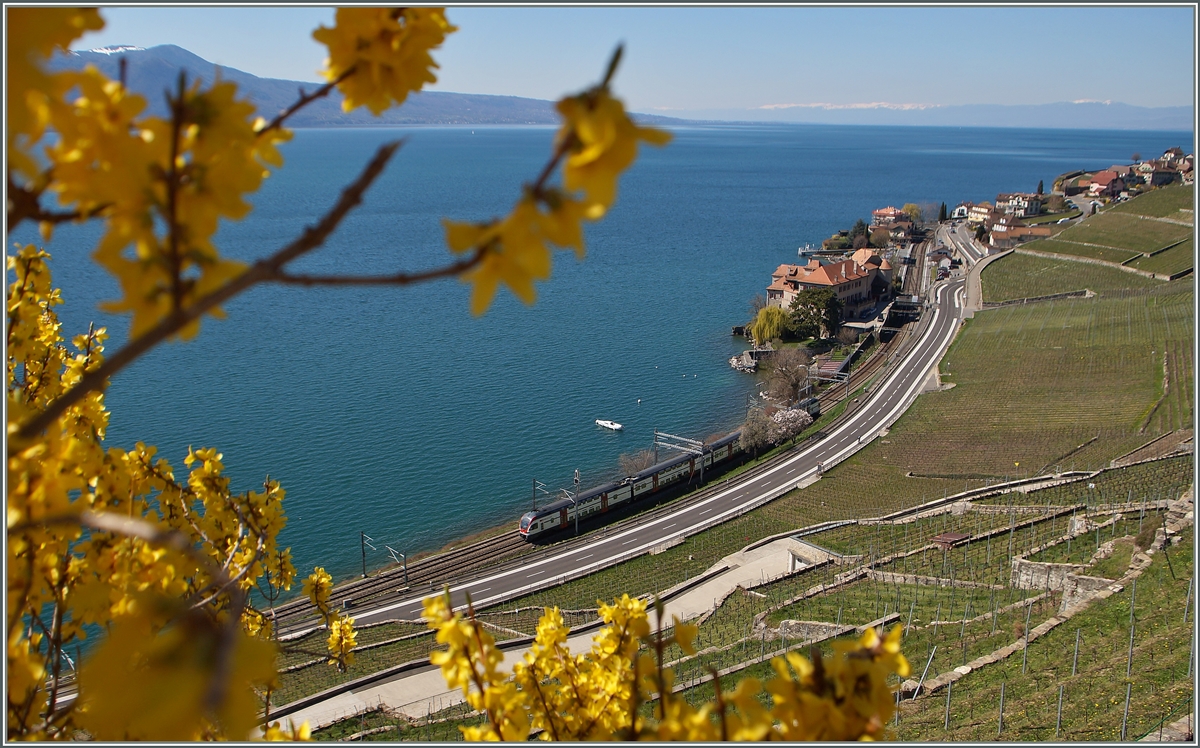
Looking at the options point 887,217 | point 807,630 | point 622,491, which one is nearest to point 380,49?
point 807,630

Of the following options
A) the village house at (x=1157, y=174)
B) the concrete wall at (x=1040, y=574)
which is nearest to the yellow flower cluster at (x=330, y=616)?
the concrete wall at (x=1040, y=574)

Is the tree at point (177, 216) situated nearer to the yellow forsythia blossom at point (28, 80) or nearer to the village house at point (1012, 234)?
the yellow forsythia blossom at point (28, 80)

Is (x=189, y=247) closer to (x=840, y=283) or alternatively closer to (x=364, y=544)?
(x=364, y=544)

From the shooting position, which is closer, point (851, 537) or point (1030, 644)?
point (1030, 644)

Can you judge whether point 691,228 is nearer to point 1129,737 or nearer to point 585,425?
point 585,425

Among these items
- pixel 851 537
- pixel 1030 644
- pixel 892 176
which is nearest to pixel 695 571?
pixel 851 537

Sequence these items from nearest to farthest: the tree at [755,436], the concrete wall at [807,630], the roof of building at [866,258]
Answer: the concrete wall at [807,630], the tree at [755,436], the roof of building at [866,258]

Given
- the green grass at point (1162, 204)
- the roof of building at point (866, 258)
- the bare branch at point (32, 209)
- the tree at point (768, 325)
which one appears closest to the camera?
the bare branch at point (32, 209)
